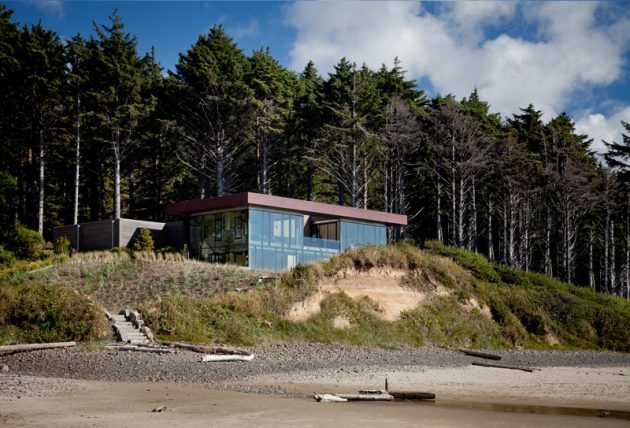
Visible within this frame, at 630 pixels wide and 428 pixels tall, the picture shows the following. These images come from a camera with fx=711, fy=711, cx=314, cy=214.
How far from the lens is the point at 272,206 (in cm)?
4184

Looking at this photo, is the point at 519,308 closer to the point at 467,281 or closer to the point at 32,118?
the point at 467,281

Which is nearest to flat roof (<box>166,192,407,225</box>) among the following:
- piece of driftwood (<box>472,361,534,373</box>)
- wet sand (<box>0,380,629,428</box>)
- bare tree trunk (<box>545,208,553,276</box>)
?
bare tree trunk (<box>545,208,553,276</box>)

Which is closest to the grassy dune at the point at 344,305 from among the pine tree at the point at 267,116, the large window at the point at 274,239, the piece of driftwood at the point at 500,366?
the piece of driftwood at the point at 500,366

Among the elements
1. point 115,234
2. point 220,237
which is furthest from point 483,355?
point 115,234

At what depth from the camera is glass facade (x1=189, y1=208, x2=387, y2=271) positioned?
40.8 m

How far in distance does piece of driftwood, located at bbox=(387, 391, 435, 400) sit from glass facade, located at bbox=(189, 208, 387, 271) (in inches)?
946

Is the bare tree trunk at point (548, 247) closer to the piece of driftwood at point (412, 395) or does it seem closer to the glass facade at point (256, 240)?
the glass facade at point (256, 240)

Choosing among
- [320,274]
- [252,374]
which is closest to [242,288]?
[320,274]

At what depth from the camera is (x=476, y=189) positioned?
193 feet

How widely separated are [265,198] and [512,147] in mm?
24061

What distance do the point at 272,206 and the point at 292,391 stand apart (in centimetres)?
2470

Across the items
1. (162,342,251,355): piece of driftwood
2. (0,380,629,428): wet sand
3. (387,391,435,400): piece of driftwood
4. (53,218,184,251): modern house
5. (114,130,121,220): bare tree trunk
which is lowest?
(387,391,435,400): piece of driftwood

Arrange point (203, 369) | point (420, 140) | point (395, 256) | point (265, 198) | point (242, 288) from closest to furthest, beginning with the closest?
point (203, 369) → point (242, 288) → point (395, 256) → point (265, 198) → point (420, 140)

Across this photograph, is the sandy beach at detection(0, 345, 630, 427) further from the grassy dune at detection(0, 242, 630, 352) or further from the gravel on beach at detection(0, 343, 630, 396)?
the grassy dune at detection(0, 242, 630, 352)
